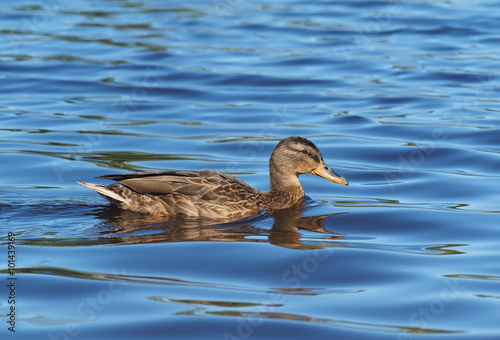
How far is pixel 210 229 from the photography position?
353 inches

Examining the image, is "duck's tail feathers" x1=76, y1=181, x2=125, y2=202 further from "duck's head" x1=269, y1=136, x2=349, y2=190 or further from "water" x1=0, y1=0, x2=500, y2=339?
"duck's head" x1=269, y1=136, x2=349, y2=190

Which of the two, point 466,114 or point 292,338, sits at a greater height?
point 466,114

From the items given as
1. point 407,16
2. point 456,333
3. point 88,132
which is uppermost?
point 407,16

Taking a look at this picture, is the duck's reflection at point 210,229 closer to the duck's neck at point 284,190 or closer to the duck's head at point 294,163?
the duck's neck at point 284,190

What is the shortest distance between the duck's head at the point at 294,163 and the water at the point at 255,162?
374 millimetres

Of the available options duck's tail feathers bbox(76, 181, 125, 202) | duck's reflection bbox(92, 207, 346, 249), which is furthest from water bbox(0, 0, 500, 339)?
duck's tail feathers bbox(76, 181, 125, 202)

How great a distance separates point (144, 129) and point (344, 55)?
8.19 meters

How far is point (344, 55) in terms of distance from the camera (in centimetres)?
2102

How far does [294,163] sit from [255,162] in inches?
74.1

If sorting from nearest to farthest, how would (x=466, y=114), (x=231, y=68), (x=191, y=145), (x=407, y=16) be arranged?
(x=191, y=145) → (x=466, y=114) → (x=231, y=68) → (x=407, y=16)

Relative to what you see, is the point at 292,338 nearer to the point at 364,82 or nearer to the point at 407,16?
the point at 364,82

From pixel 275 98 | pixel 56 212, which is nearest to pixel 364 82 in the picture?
pixel 275 98

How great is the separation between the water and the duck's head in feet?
1.23

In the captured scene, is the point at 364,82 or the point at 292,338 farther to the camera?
the point at 364,82
